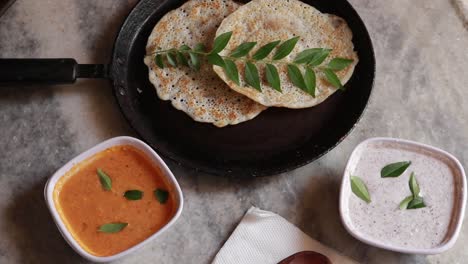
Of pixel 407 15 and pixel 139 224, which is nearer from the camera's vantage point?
pixel 139 224

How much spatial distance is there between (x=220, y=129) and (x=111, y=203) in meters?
0.40

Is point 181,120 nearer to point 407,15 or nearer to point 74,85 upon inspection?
point 74,85

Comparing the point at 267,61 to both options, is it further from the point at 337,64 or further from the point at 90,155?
the point at 90,155

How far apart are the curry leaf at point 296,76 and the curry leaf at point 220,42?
20 cm

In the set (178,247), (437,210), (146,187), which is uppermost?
(146,187)

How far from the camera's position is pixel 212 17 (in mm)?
1860

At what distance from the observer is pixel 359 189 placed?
5.36 feet

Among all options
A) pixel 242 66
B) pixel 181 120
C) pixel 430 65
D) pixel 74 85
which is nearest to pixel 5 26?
pixel 74 85

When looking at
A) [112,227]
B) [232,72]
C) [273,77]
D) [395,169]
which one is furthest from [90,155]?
[395,169]

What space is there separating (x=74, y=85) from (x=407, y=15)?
3.71 feet

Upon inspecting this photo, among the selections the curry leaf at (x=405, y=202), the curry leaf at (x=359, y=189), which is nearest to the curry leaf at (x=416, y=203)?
the curry leaf at (x=405, y=202)

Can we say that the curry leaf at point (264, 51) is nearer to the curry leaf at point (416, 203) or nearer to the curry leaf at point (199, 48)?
the curry leaf at point (199, 48)

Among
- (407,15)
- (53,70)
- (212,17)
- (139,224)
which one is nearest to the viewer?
(139,224)

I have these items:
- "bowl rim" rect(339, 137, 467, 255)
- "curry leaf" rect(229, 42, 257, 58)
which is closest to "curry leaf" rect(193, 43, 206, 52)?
"curry leaf" rect(229, 42, 257, 58)
